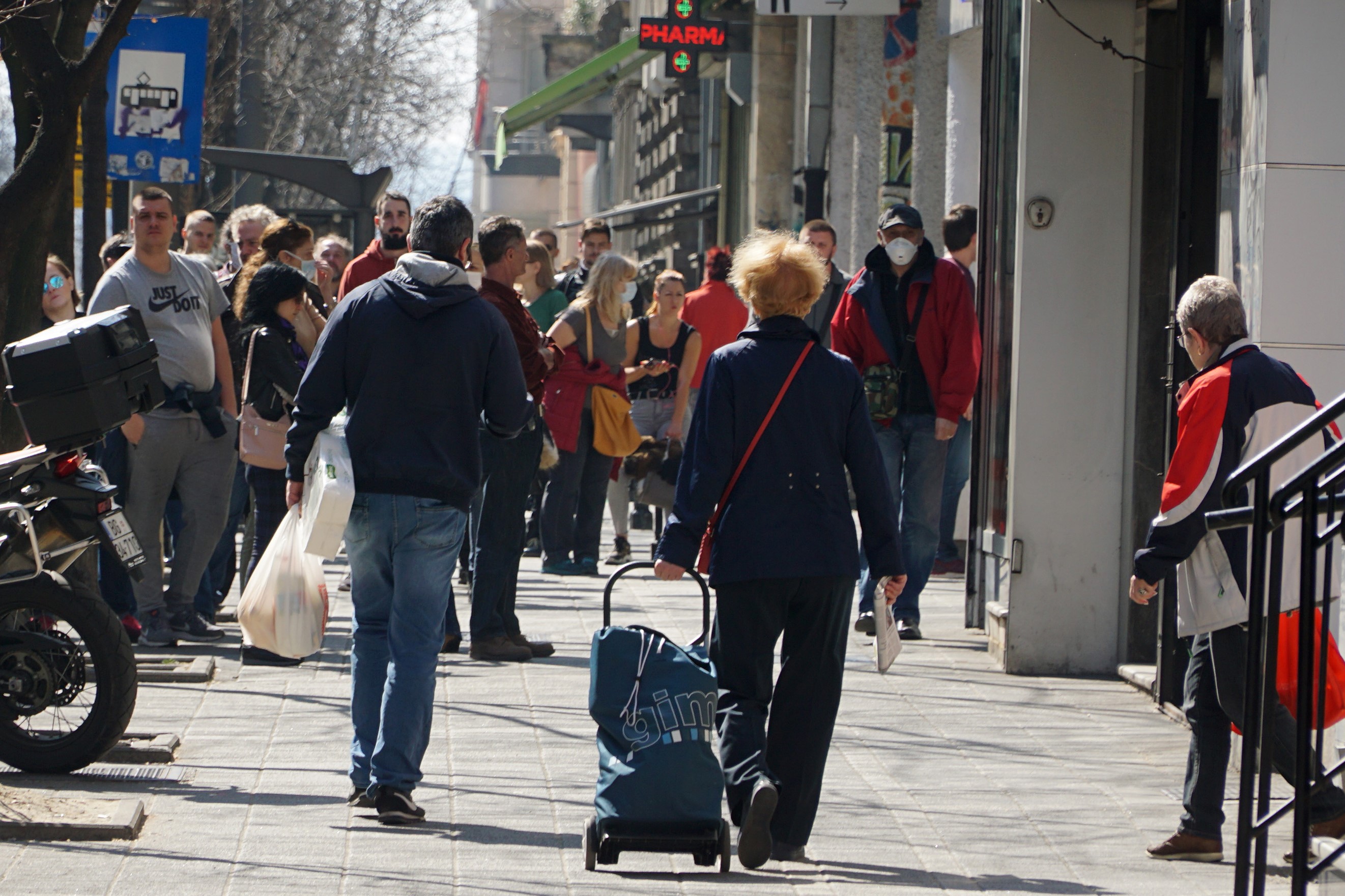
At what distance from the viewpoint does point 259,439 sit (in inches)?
332

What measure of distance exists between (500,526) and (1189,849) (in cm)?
391

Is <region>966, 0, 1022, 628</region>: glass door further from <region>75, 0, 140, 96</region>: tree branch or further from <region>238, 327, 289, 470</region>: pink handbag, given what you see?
<region>75, 0, 140, 96</region>: tree branch

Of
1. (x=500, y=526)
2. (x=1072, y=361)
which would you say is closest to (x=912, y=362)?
(x=1072, y=361)

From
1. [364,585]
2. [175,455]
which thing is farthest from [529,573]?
[364,585]

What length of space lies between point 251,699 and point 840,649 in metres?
3.13

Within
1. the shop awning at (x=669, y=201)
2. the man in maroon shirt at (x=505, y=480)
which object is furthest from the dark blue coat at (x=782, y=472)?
the shop awning at (x=669, y=201)

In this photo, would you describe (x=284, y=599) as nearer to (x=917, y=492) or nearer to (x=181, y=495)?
(x=181, y=495)

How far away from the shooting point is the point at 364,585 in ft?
19.1

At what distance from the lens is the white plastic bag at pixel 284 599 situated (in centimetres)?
608

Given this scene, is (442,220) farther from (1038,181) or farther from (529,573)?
(529,573)

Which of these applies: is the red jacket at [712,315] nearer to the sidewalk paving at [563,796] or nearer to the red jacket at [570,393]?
the red jacket at [570,393]

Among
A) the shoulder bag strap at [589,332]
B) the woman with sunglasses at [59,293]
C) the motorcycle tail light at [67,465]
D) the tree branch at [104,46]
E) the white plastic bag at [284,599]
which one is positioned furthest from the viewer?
the shoulder bag strap at [589,332]

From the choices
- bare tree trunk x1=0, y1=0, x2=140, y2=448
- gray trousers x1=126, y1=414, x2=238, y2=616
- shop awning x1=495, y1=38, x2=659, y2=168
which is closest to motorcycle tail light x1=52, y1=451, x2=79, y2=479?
bare tree trunk x1=0, y1=0, x2=140, y2=448

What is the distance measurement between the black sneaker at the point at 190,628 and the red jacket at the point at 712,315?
5.13 meters
